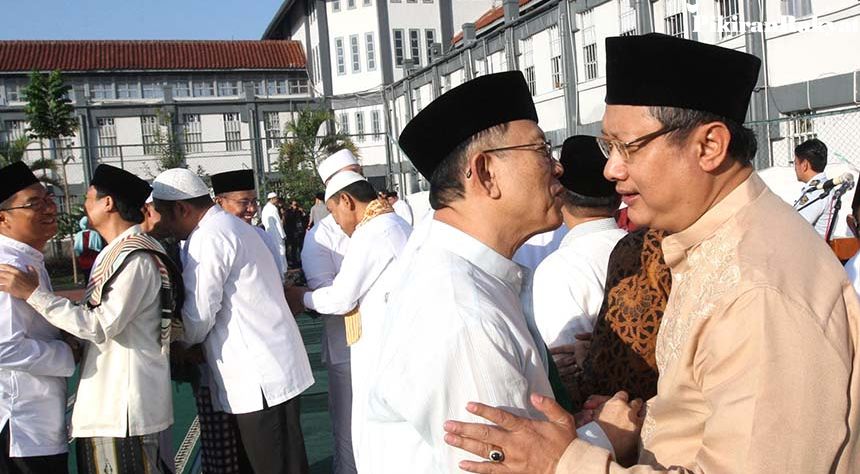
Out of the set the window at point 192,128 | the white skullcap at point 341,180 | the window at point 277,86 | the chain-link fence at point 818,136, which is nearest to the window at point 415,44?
the window at point 277,86

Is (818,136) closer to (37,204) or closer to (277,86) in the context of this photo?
(37,204)

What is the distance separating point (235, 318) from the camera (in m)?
4.07

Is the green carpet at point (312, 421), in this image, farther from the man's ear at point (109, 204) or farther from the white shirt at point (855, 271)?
the white shirt at point (855, 271)

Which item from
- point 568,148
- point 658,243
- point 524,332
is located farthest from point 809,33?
point 524,332

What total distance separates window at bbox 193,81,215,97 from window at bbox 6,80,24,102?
8288mm

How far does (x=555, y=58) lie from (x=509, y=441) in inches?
840

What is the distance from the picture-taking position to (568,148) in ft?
10.9

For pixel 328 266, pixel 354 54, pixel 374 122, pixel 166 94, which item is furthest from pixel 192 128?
pixel 328 266

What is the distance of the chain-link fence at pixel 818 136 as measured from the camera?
11.6 metres

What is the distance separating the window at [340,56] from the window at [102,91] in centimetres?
1161

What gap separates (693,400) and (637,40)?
2.66ft

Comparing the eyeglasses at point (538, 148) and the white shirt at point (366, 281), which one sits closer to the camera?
the eyeglasses at point (538, 148)

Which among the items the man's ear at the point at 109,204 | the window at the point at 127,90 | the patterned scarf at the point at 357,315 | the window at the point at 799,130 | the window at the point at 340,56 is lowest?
the patterned scarf at the point at 357,315

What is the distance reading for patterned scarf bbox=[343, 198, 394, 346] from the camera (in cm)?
457
